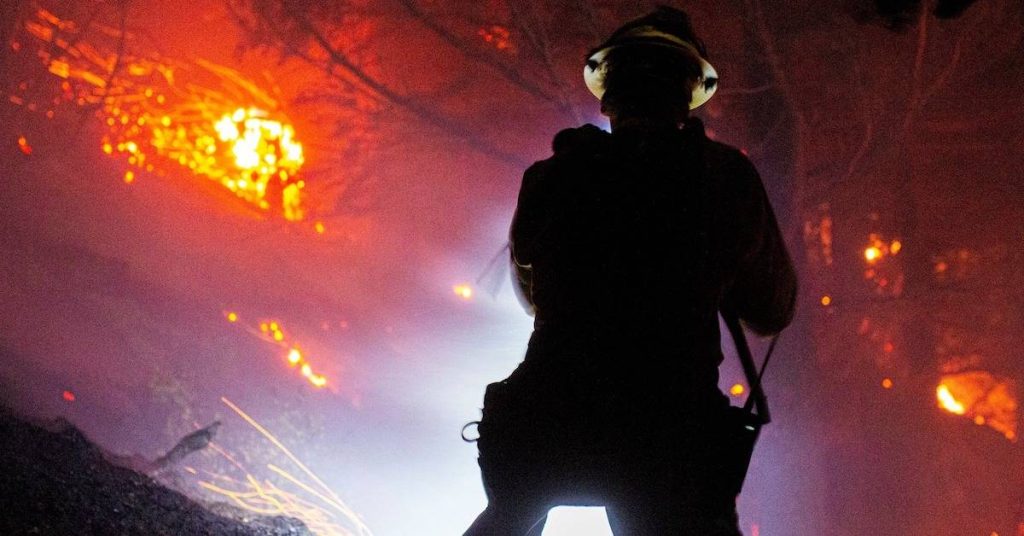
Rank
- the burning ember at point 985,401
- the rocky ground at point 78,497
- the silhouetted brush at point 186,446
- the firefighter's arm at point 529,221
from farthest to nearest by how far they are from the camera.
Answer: the burning ember at point 985,401
the silhouetted brush at point 186,446
the rocky ground at point 78,497
the firefighter's arm at point 529,221

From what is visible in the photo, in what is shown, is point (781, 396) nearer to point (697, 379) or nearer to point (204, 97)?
point (697, 379)

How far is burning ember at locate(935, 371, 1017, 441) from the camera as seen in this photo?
966cm

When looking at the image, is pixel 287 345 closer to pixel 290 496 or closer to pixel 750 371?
pixel 290 496

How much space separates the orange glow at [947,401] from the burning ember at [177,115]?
9823 millimetres

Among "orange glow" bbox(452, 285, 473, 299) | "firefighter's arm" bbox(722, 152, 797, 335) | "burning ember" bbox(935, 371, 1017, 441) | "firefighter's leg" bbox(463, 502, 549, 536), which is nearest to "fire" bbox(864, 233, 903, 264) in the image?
"burning ember" bbox(935, 371, 1017, 441)

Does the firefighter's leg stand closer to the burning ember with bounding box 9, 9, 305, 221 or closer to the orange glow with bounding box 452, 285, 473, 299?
the orange glow with bounding box 452, 285, 473, 299

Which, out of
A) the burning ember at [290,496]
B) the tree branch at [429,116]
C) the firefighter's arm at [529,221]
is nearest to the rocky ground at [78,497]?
the firefighter's arm at [529,221]

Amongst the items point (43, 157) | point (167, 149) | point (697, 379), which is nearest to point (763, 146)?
point (697, 379)

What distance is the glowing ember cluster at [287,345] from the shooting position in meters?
8.64

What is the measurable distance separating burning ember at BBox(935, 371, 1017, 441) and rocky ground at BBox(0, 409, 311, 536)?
10.1 metres

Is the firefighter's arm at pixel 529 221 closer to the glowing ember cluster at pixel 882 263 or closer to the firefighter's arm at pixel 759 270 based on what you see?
the firefighter's arm at pixel 759 270

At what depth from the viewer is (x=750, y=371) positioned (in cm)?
192

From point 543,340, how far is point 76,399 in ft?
19.4

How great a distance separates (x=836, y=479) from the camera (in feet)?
23.0
